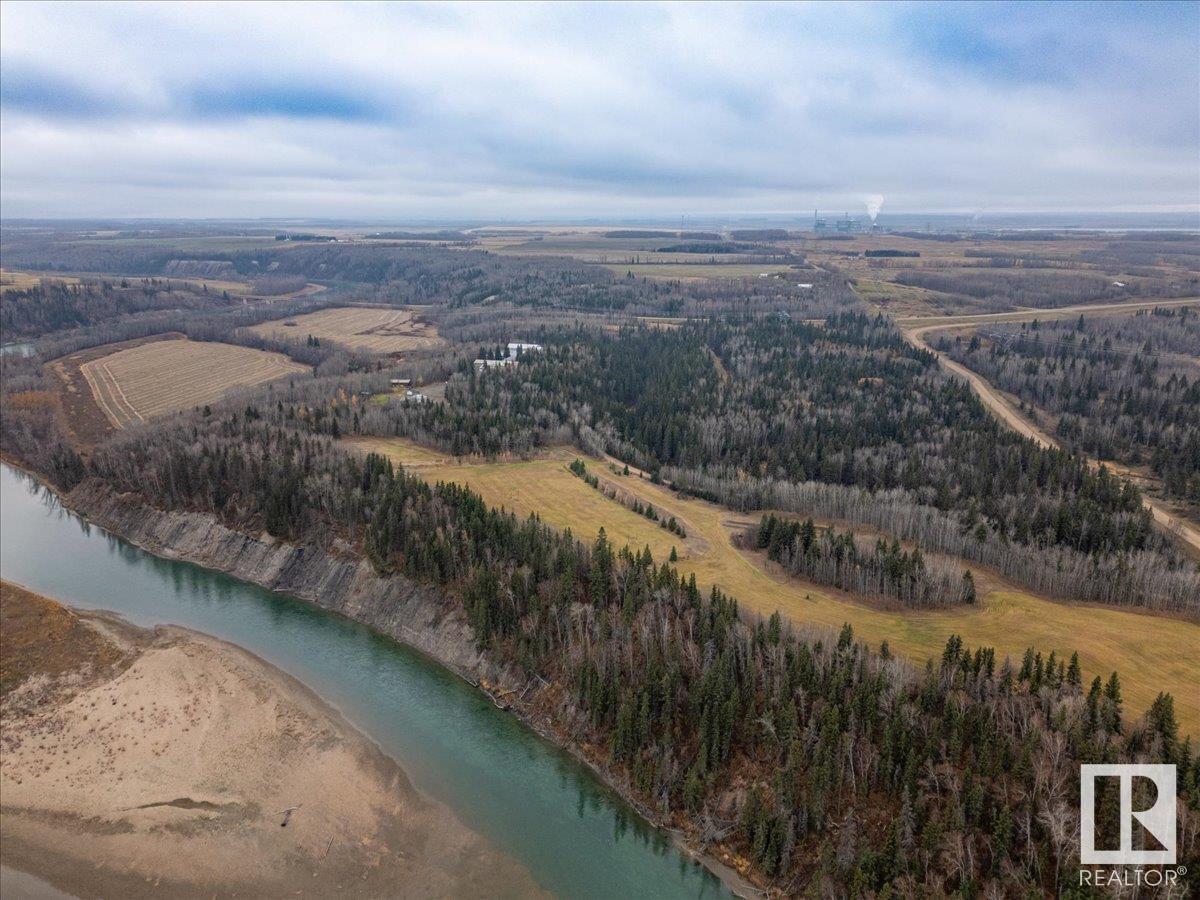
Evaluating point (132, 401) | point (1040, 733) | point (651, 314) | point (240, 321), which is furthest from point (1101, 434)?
point (240, 321)

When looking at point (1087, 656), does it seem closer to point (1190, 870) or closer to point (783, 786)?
point (1190, 870)

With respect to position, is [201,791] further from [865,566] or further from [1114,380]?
[1114,380]

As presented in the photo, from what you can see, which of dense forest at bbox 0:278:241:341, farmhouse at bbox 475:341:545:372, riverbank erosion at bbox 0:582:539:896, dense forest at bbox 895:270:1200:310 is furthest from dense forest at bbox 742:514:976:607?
dense forest at bbox 0:278:241:341

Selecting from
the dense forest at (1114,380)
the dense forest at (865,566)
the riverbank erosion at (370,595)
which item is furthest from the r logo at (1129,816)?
the dense forest at (1114,380)

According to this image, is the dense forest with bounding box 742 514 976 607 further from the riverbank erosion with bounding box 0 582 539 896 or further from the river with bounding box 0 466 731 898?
the riverbank erosion with bounding box 0 582 539 896

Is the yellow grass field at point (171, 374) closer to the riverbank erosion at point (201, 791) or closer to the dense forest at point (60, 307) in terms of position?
the dense forest at point (60, 307)

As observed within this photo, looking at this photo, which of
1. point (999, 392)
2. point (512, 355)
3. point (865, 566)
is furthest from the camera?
point (512, 355)

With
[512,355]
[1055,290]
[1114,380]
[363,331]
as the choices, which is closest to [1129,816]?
[1114,380]
